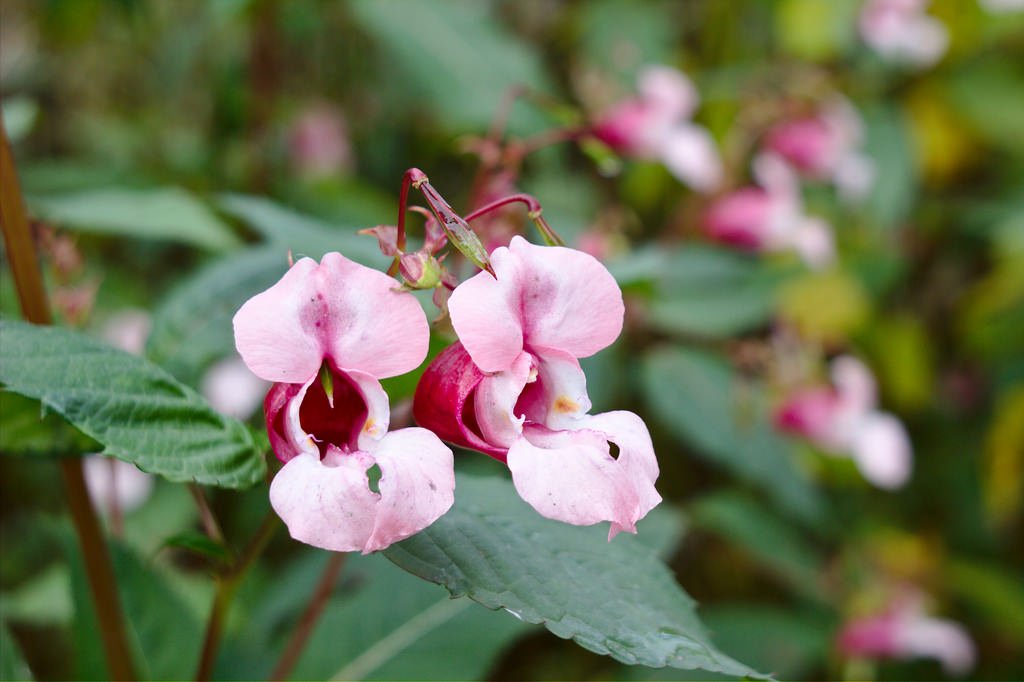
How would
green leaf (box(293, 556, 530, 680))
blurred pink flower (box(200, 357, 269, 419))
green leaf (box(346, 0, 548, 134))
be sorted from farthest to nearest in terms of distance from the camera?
green leaf (box(346, 0, 548, 134)) < blurred pink flower (box(200, 357, 269, 419)) < green leaf (box(293, 556, 530, 680))

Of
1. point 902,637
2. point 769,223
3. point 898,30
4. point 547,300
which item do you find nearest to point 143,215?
point 547,300

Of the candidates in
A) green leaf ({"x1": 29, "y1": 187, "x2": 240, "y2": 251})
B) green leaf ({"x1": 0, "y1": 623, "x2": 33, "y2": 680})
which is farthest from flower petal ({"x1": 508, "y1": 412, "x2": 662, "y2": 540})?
green leaf ({"x1": 29, "y1": 187, "x2": 240, "y2": 251})

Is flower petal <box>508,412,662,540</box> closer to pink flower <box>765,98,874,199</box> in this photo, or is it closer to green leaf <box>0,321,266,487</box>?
green leaf <box>0,321,266,487</box>

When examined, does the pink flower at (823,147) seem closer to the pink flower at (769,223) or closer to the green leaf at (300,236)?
the pink flower at (769,223)

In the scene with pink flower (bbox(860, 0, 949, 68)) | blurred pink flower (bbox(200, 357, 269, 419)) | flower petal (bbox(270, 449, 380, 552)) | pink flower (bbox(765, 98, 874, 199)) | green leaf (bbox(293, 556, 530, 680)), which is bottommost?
blurred pink flower (bbox(200, 357, 269, 419))

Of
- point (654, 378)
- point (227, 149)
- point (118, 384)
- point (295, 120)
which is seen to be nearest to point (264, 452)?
point (118, 384)

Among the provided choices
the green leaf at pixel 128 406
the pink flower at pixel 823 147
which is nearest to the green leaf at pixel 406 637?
the green leaf at pixel 128 406

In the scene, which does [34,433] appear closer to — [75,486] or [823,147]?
[75,486]
